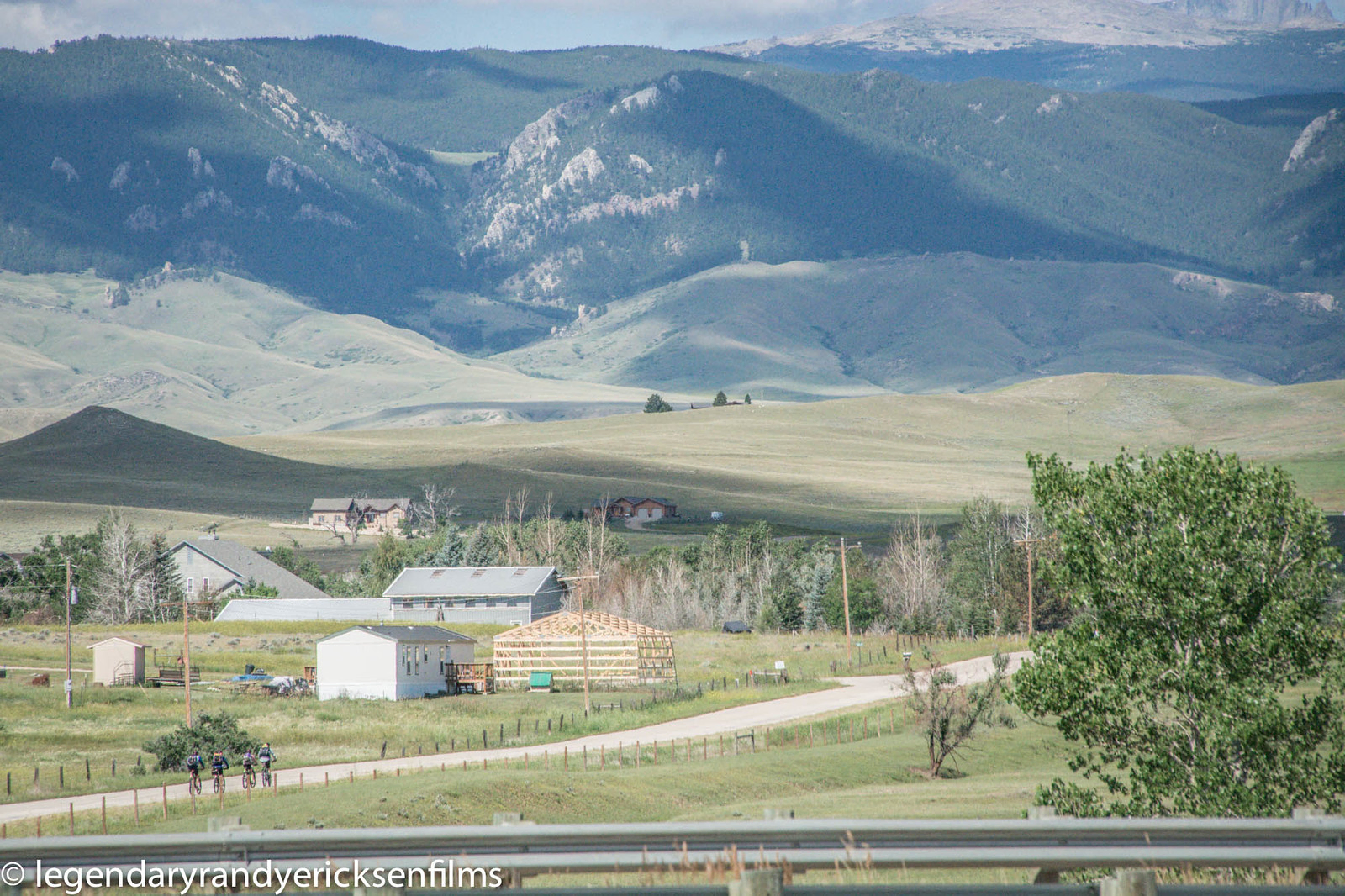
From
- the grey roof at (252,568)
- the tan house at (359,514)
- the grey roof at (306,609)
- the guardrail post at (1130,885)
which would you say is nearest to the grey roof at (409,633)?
the grey roof at (306,609)

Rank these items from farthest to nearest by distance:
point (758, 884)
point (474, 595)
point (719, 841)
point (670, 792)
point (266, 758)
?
point (474, 595) → point (266, 758) → point (670, 792) → point (719, 841) → point (758, 884)

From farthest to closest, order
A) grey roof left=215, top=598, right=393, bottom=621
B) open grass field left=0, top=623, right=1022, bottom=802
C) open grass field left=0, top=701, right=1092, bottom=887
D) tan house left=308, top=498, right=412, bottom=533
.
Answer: tan house left=308, top=498, right=412, bottom=533 < grey roof left=215, top=598, right=393, bottom=621 < open grass field left=0, top=623, right=1022, bottom=802 < open grass field left=0, top=701, right=1092, bottom=887

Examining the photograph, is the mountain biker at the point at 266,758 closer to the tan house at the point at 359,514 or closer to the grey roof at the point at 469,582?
the grey roof at the point at 469,582

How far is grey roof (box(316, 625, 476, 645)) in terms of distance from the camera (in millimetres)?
66812

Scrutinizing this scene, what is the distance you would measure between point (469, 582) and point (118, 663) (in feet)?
113

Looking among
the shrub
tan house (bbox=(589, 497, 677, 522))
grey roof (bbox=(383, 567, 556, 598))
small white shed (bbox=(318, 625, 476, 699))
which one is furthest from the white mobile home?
tan house (bbox=(589, 497, 677, 522))

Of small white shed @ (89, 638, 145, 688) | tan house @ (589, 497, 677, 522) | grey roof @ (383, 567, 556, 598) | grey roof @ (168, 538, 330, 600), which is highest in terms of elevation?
tan house @ (589, 497, 677, 522)

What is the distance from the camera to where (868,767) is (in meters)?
43.6

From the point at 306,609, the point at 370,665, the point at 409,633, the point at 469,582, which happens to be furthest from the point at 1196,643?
the point at 306,609

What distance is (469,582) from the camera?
101 meters

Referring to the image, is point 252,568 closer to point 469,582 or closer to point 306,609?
point 306,609

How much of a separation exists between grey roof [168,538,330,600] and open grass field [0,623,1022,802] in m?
18.9

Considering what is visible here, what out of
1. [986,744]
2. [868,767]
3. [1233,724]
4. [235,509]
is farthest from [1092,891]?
[235,509]

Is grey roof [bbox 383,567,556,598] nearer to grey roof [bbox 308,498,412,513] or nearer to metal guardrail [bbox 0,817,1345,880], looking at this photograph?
grey roof [bbox 308,498,412,513]
